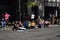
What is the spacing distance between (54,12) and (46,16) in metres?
1.49

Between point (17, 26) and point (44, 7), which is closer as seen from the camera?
point (17, 26)

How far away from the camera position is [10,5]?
3666cm

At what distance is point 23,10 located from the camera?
3619 centimetres

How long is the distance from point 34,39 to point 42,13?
17.9 metres

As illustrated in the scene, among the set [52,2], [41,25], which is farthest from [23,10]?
[41,25]

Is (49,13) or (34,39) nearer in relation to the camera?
(34,39)

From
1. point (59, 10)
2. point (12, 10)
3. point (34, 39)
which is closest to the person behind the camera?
point (34, 39)

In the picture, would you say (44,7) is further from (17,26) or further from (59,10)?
(17,26)

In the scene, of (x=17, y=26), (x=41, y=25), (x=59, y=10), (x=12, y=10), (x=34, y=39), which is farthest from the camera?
(x=59, y=10)

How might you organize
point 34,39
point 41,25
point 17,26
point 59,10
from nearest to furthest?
point 34,39 → point 17,26 → point 41,25 → point 59,10

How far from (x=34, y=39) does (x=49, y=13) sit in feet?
60.2

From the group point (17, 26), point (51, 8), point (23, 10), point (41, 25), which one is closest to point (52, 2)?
point (51, 8)

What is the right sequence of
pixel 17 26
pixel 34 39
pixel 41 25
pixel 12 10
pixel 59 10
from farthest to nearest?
1. pixel 59 10
2. pixel 12 10
3. pixel 41 25
4. pixel 17 26
5. pixel 34 39

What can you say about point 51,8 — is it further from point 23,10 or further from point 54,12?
point 23,10
